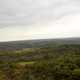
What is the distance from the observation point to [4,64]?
25.0 meters

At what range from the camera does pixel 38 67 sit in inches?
877

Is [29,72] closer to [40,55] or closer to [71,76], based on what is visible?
[71,76]

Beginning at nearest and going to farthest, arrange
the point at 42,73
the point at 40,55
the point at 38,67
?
the point at 42,73 < the point at 38,67 < the point at 40,55

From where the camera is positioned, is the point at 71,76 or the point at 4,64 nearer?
the point at 71,76

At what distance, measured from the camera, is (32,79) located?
19.3 meters

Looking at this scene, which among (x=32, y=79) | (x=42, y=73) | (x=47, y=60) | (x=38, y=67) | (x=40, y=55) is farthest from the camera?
(x=40, y=55)

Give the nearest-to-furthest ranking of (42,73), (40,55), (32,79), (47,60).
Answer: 1. (32,79)
2. (42,73)
3. (47,60)
4. (40,55)

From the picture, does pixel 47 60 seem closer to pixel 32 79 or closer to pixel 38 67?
pixel 38 67

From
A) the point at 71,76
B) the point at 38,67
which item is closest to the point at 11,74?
the point at 38,67

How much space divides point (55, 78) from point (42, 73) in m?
1.62

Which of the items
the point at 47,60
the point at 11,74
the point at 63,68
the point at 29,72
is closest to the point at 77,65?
the point at 63,68

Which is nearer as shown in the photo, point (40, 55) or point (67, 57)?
point (67, 57)

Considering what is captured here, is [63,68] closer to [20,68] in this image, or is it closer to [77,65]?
[77,65]

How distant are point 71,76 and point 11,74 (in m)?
6.21
